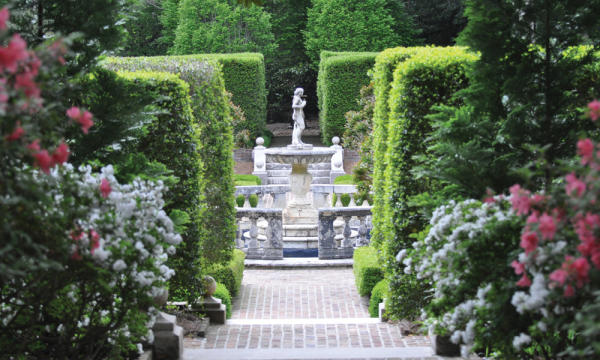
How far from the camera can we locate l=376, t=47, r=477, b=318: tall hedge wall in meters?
7.79

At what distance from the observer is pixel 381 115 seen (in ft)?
32.2

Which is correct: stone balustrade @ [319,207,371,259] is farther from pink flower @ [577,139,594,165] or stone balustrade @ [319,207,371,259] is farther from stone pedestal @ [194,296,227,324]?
pink flower @ [577,139,594,165]

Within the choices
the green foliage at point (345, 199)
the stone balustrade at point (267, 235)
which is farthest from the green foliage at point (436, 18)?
the stone balustrade at point (267, 235)

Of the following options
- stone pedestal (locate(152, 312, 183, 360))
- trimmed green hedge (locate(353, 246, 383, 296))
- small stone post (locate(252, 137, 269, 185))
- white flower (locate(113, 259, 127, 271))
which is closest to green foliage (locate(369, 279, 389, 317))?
trimmed green hedge (locate(353, 246, 383, 296))

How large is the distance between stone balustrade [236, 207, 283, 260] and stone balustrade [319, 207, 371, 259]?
0.78 m

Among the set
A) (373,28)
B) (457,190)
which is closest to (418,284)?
(457,190)

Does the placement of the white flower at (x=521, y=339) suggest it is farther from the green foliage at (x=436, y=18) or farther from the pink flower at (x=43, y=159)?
the green foliage at (x=436, y=18)

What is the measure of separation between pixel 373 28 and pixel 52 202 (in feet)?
108

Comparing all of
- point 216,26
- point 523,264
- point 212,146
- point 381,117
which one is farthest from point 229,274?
point 216,26

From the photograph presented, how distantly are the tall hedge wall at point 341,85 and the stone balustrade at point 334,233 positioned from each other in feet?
56.8

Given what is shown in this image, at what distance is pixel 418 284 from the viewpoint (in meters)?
8.02

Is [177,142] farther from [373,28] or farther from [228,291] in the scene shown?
[373,28]

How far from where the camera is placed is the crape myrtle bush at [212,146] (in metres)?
9.51

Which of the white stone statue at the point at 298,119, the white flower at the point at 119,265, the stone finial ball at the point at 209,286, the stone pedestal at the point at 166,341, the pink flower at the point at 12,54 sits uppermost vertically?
the pink flower at the point at 12,54
